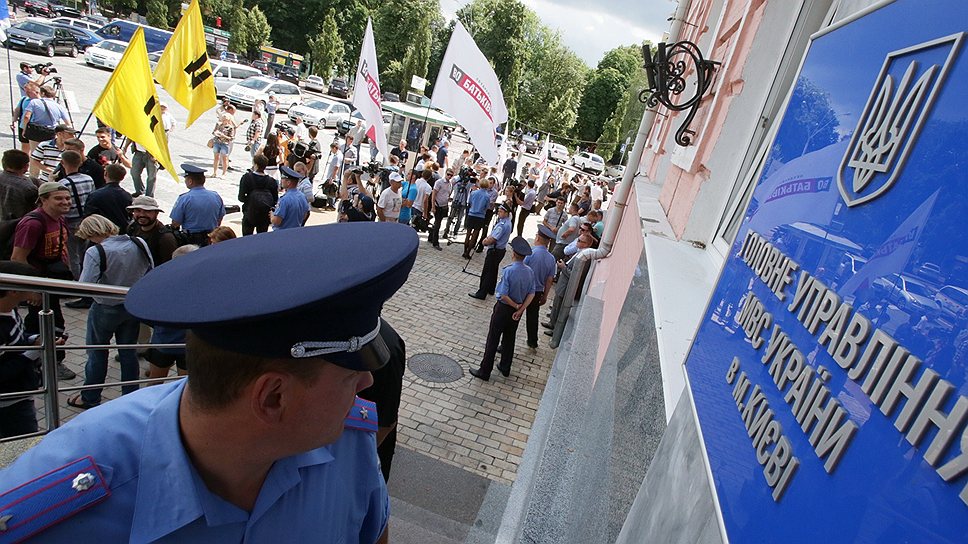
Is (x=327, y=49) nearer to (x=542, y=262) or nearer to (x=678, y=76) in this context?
(x=542, y=262)

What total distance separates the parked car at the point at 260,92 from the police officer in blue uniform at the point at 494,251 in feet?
65.9

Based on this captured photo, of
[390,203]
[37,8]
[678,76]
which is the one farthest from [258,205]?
[37,8]

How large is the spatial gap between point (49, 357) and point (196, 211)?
4.41m

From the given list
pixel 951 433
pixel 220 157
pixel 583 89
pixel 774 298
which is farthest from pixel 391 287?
pixel 583 89

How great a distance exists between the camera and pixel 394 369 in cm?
324

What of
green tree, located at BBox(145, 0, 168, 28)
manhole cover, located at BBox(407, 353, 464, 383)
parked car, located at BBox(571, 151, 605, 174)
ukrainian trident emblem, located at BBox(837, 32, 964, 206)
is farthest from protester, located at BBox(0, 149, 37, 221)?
green tree, located at BBox(145, 0, 168, 28)

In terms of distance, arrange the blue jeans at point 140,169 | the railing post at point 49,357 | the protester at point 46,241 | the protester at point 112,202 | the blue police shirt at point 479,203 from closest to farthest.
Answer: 1. the railing post at point 49,357
2. the protester at point 46,241
3. the protester at point 112,202
4. the blue jeans at point 140,169
5. the blue police shirt at point 479,203

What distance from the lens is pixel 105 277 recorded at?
181 inches

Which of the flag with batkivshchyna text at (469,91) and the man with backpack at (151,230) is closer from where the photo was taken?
the man with backpack at (151,230)

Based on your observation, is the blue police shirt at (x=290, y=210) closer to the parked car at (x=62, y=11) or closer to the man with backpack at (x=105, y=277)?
the man with backpack at (x=105, y=277)

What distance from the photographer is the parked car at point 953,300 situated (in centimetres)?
74

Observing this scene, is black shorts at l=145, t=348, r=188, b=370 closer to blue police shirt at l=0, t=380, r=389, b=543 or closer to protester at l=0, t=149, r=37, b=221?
protester at l=0, t=149, r=37, b=221

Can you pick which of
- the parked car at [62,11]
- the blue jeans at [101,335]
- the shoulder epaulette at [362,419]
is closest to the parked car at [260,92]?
the blue jeans at [101,335]

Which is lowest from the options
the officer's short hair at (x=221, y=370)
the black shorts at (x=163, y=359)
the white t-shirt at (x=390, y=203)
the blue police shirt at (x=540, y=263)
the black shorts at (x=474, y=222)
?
the black shorts at (x=163, y=359)
